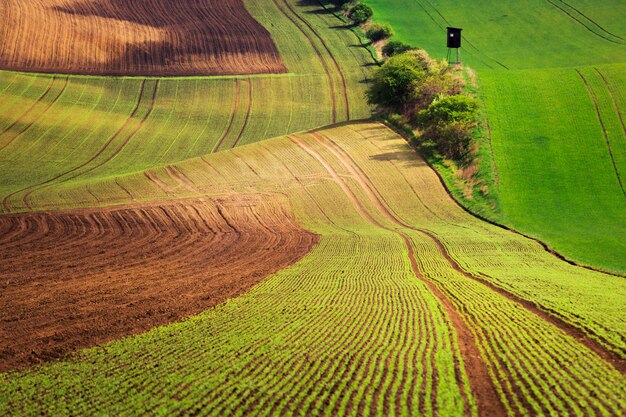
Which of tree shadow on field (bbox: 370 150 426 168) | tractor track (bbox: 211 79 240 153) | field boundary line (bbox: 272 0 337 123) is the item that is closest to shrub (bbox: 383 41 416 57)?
field boundary line (bbox: 272 0 337 123)

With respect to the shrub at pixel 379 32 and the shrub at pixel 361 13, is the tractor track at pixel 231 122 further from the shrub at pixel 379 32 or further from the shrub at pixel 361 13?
the shrub at pixel 361 13

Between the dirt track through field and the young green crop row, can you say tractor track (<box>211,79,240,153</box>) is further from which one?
the dirt track through field

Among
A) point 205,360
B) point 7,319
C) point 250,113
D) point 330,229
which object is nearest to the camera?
point 205,360

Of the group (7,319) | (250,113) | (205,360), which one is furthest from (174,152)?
(205,360)

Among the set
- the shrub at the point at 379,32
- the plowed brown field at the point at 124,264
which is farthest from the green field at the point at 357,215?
the shrub at the point at 379,32

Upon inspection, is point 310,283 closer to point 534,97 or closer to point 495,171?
point 495,171

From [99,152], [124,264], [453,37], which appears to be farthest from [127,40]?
[124,264]
